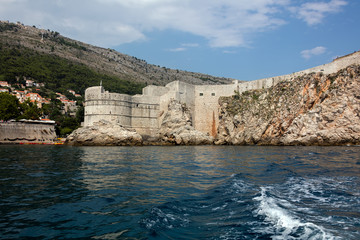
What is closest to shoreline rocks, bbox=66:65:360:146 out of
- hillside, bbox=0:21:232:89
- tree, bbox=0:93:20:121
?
tree, bbox=0:93:20:121

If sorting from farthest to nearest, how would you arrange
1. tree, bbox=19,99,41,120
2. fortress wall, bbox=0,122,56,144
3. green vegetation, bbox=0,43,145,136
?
green vegetation, bbox=0,43,145,136, tree, bbox=19,99,41,120, fortress wall, bbox=0,122,56,144

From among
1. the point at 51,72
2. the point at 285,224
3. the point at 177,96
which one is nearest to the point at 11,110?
the point at 177,96

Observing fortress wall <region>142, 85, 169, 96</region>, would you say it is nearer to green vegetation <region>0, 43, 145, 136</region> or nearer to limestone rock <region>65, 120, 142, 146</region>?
limestone rock <region>65, 120, 142, 146</region>

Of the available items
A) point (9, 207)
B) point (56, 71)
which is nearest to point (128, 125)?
point (9, 207)

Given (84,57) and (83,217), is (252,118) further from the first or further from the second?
Result: (84,57)

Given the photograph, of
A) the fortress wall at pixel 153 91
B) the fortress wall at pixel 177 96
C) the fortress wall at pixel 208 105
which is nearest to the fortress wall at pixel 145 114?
the fortress wall at pixel 153 91

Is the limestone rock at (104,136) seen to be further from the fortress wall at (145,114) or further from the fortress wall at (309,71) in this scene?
the fortress wall at (309,71)

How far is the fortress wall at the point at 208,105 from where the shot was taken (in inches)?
1275

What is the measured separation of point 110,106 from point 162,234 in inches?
1034

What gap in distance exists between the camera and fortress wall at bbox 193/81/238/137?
1275 inches

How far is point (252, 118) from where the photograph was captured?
2927 centimetres

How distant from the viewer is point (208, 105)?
107 feet

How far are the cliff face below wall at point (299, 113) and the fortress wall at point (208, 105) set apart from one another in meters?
1.02

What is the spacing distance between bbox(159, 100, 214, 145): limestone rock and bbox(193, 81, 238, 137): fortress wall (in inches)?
114
